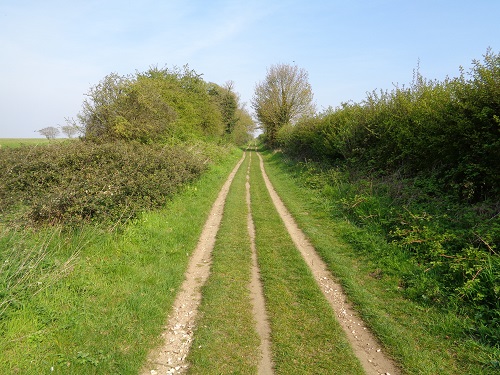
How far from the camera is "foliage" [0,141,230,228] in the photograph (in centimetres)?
730

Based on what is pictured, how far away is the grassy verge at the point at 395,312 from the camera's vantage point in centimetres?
362

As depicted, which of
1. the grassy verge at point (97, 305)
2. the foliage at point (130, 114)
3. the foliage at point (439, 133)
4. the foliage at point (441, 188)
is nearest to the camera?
the grassy verge at point (97, 305)

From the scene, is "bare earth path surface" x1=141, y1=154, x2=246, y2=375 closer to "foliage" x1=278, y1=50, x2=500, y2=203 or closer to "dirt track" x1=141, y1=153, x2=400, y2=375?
"dirt track" x1=141, y1=153, x2=400, y2=375

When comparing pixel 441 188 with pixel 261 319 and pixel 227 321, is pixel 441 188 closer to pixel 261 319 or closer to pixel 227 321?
pixel 261 319

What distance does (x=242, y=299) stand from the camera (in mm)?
5020

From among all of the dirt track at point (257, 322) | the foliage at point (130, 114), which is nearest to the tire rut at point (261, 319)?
the dirt track at point (257, 322)

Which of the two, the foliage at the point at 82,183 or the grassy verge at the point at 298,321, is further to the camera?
the foliage at the point at 82,183

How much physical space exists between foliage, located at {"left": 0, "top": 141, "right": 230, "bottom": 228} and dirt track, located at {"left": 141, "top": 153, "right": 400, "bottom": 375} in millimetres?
2822

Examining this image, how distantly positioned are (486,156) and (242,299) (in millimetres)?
6516

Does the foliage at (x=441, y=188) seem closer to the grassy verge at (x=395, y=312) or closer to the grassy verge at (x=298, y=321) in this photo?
the grassy verge at (x=395, y=312)

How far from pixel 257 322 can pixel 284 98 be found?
41.1 m

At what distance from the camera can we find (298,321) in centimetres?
439

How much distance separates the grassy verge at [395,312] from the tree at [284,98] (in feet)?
114

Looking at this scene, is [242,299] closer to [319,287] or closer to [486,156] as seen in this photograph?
[319,287]
